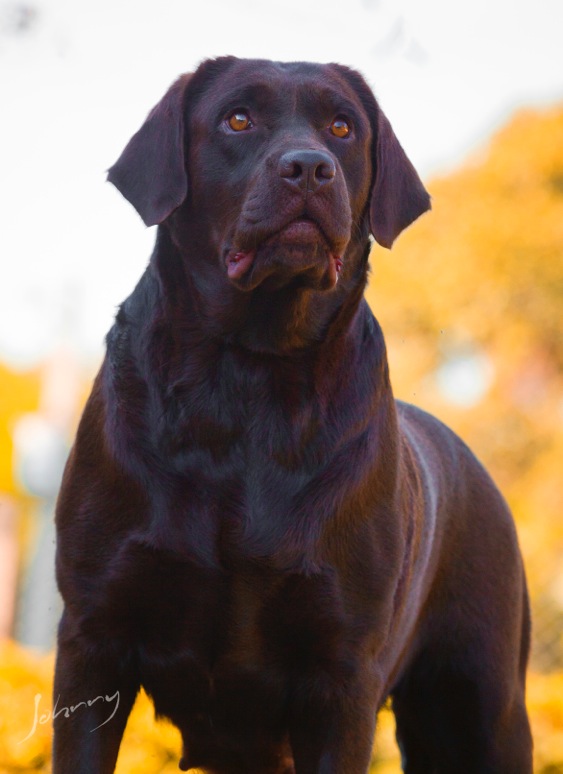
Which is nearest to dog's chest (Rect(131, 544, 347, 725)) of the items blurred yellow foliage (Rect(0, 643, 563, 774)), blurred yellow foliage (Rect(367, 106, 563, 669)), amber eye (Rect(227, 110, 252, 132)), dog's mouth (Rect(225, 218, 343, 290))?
dog's mouth (Rect(225, 218, 343, 290))

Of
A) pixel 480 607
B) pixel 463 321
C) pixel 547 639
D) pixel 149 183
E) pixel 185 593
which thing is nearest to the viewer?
pixel 185 593

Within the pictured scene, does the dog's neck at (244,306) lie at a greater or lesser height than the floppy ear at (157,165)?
lesser

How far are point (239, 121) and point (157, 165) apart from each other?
24 centimetres

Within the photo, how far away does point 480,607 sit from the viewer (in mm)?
3781

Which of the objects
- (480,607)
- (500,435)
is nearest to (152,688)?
(480,607)

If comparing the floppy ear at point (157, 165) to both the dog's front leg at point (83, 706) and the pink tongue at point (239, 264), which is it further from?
the dog's front leg at point (83, 706)

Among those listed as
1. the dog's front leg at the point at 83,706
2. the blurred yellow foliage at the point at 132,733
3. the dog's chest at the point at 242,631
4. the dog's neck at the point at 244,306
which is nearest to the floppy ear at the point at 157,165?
the dog's neck at the point at 244,306

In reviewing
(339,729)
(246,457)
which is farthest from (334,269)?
(339,729)

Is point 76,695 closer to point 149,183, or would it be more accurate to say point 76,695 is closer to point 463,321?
point 149,183

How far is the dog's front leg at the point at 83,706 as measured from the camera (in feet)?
9.48

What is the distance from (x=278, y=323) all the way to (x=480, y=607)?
4.31ft

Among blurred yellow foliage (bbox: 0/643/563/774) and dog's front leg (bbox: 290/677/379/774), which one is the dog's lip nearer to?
dog's front leg (bbox: 290/677/379/774)

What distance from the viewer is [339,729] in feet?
9.47

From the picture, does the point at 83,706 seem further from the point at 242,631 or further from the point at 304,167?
the point at 304,167
